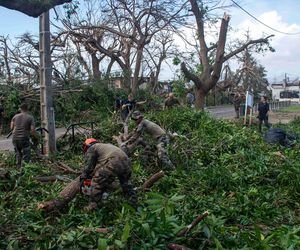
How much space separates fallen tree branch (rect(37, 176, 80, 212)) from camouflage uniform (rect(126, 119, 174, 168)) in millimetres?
3118

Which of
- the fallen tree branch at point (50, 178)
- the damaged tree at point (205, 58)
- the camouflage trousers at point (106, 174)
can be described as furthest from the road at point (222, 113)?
the camouflage trousers at point (106, 174)

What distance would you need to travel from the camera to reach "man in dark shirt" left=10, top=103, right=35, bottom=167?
9899 mm

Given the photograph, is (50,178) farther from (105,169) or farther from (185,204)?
(185,204)

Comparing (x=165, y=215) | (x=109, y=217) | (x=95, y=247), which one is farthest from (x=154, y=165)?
(x=95, y=247)

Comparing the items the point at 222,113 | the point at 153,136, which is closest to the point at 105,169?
the point at 153,136

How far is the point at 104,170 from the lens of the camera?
686cm

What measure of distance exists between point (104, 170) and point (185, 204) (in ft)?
4.66

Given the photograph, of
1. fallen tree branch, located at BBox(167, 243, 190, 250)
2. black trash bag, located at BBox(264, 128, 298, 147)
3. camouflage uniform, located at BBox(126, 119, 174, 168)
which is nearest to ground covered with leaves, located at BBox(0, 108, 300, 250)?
fallen tree branch, located at BBox(167, 243, 190, 250)

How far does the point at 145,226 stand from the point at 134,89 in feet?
63.2

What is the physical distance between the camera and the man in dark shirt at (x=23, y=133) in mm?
9899

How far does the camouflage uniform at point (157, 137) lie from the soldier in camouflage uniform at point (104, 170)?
291 centimetres

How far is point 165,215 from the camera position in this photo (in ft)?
18.6

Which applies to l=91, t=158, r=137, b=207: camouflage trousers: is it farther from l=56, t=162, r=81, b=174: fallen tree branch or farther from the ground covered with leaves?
l=56, t=162, r=81, b=174: fallen tree branch

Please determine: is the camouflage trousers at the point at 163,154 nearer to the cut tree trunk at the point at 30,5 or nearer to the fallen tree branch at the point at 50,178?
the fallen tree branch at the point at 50,178
